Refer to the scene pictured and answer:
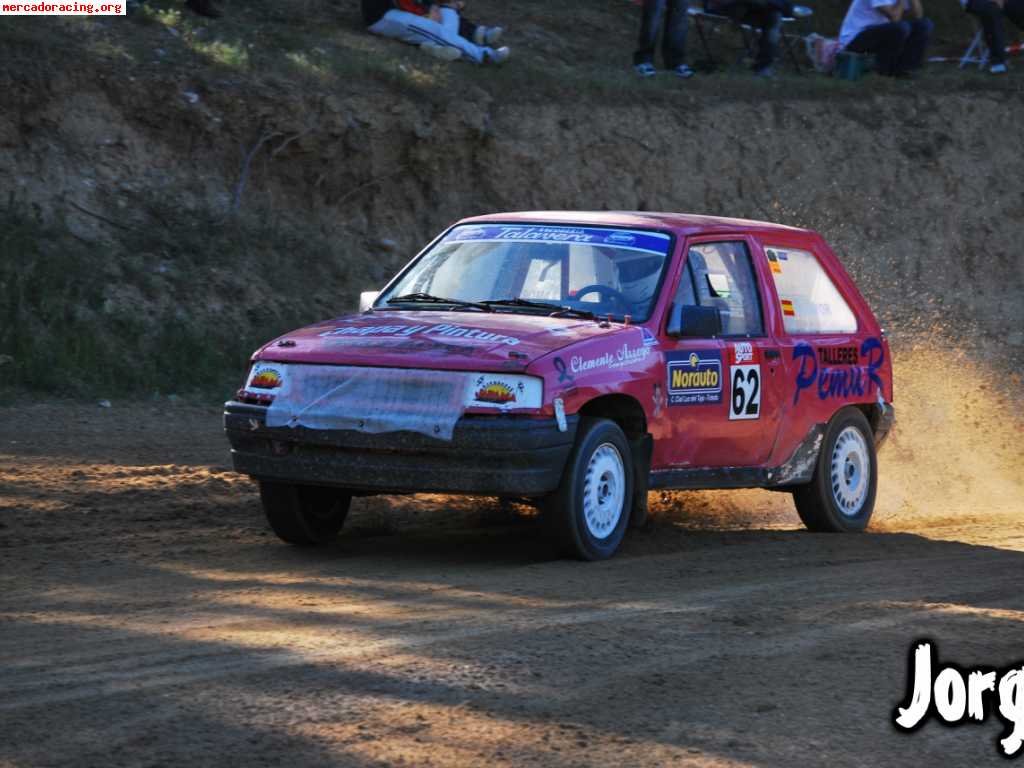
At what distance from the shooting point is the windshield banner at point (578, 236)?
8.60m

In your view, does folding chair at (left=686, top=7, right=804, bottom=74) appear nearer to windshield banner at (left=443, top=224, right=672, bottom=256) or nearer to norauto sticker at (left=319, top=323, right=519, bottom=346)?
windshield banner at (left=443, top=224, right=672, bottom=256)

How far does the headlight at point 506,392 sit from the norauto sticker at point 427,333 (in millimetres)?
236

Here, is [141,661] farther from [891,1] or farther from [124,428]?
[891,1]

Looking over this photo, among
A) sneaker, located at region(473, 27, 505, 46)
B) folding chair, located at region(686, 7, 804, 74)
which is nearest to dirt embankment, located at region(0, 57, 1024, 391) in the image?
sneaker, located at region(473, 27, 505, 46)

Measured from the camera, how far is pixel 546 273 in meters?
8.51

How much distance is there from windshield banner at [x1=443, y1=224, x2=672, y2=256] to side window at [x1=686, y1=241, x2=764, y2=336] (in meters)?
0.22

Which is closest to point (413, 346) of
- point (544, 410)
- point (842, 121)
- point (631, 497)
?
point (544, 410)

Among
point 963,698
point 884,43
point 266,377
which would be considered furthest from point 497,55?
point 963,698

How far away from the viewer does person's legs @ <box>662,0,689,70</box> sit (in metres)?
18.9

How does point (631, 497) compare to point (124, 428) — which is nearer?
point (631, 497)

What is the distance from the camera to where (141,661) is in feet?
17.9

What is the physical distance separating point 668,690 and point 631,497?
9.25ft

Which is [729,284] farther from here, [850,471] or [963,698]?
[963,698]

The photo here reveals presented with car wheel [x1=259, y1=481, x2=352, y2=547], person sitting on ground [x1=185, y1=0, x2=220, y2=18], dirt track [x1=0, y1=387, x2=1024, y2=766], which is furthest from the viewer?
person sitting on ground [x1=185, y1=0, x2=220, y2=18]
